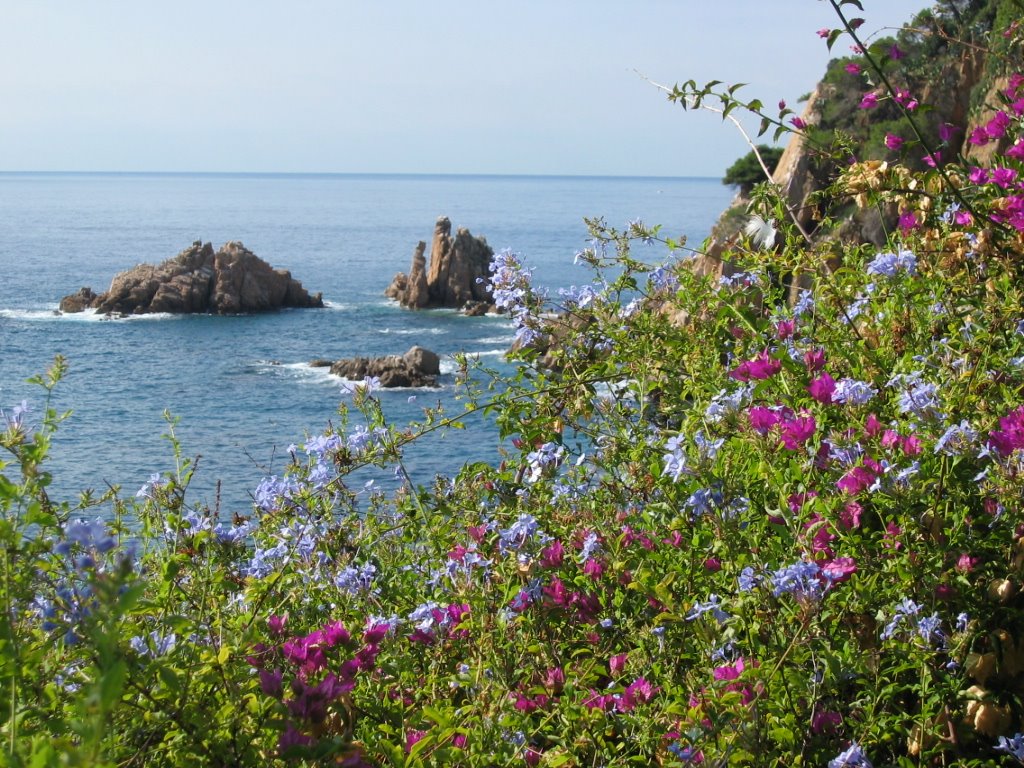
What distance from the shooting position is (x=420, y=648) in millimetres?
2645

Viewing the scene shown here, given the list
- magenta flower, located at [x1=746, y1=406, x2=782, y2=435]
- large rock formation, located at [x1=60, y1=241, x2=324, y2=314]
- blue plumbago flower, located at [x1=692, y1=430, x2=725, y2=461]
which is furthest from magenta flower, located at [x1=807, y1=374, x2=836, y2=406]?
large rock formation, located at [x1=60, y1=241, x2=324, y2=314]

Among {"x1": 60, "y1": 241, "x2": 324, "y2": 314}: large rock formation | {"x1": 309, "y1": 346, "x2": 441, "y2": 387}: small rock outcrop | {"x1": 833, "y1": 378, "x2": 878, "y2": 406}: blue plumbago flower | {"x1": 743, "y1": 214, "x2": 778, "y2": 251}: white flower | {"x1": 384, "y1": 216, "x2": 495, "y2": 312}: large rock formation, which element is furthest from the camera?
{"x1": 384, "y1": 216, "x2": 495, "y2": 312}: large rock formation

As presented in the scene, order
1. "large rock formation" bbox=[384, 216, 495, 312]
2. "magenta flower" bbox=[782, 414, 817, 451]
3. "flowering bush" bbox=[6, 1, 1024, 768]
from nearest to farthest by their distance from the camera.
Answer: "flowering bush" bbox=[6, 1, 1024, 768]
"magenta flower" bbox=[782, 414, 817, 451]
"large rock formation" bbox=[384, 216, 495, 312]

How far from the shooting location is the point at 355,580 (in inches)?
108

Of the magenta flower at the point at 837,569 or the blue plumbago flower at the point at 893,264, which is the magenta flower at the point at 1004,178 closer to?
the blue plumbago flower at the point at 893,264

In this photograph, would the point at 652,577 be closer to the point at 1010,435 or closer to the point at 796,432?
the point at 796,432

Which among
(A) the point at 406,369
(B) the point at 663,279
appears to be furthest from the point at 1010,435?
(A) the point at 406,369

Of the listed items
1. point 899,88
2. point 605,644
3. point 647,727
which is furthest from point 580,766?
point 899,88

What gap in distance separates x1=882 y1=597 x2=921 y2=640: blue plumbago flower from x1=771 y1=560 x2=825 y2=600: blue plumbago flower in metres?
0.20

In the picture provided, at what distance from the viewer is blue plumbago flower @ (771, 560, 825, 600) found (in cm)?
184

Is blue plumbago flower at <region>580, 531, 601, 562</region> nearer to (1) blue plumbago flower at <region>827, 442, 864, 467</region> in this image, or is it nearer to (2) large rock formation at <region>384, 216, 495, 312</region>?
(1) blue plumbago flower at <region>827, 442, 864, 467</region>

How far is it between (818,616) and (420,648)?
1.09 meters

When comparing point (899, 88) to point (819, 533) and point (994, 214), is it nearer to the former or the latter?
point (994, 214)

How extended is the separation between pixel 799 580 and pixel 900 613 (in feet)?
1.11
